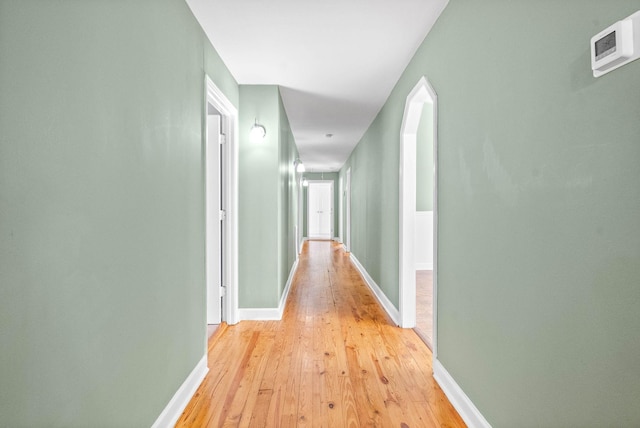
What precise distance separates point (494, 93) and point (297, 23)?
1.44m

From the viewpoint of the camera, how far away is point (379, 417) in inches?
76.7

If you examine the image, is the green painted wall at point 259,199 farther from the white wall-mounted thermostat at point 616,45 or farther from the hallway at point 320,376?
the white wall-mounted thermostat at point 616,45

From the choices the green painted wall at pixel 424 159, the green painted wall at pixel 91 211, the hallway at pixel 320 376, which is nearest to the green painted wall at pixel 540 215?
the hallway at pixel 320 376

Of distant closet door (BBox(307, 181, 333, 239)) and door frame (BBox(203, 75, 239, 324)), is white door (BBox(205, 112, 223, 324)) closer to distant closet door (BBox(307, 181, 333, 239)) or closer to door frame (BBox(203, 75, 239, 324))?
door frame (BBox(203, 75, 239, 324))

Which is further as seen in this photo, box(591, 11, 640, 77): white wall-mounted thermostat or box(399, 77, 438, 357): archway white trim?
box(399, 77, 438, 357): archway white trim

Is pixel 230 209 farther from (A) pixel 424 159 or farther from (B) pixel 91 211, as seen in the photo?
(A) pixel 424 159

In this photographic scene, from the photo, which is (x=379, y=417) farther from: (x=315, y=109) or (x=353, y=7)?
(x=315, y=109)

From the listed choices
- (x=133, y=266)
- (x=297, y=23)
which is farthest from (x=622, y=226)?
(x=297, y=23)

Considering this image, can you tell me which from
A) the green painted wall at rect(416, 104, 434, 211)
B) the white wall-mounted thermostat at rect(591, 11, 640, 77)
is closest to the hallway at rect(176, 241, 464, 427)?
the white wall-mounted thermostat at rect(591, 11, 640, 77)

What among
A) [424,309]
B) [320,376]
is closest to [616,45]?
[320,376]

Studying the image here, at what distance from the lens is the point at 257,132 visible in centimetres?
360

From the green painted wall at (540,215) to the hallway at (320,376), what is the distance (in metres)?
0.36

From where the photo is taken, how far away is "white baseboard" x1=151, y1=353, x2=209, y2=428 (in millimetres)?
1787

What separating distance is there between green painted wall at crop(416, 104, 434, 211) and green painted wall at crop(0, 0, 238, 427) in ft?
13.3
